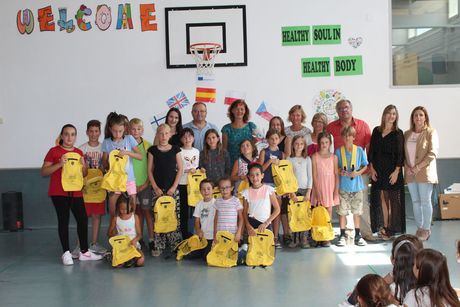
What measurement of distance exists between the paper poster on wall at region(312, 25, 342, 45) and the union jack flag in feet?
6.25

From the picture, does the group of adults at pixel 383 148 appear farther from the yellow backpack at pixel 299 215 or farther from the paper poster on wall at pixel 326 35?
the paper poster on wall at pixel 326 35

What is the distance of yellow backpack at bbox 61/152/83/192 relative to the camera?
5410 mm

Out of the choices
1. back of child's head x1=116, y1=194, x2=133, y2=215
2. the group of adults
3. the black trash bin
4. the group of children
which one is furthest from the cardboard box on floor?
the black trash bin

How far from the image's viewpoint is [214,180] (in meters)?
5.87

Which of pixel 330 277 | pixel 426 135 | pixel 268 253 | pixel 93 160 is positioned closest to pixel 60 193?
pixel 93 160

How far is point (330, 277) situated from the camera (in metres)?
4.77

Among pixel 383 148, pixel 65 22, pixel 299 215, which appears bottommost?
pixel 299 215

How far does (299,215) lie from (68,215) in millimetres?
2367

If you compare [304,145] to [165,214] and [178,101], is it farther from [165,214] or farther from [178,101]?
[178,101]

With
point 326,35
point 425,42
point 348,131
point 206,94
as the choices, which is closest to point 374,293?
point 348,131

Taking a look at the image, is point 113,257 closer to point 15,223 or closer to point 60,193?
point 60,193

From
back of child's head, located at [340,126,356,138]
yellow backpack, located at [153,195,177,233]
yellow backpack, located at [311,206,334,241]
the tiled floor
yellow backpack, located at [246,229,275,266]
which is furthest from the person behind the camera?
back of child's head, located at [340,126,356,138]

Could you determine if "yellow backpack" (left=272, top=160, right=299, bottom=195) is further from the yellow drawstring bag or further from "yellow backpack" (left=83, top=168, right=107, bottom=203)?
"yellow backpack" (left=83, top=168, right=107, bottom=203)

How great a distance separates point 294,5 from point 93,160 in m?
3.49
